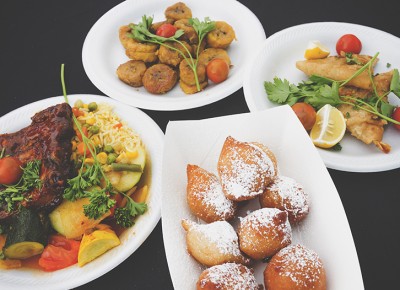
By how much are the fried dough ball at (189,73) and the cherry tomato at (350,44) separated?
3.44ft

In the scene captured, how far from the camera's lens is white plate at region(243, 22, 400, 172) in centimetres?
234

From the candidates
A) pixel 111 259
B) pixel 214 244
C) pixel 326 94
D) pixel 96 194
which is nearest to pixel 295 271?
pixel 214 244

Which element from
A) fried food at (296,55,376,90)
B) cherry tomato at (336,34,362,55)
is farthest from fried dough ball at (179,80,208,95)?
cherry tomato at (336,34,362,55)

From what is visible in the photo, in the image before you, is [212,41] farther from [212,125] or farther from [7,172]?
[7,172]

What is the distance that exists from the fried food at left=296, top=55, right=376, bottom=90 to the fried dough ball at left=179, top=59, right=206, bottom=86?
71cm

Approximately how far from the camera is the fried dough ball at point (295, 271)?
135 cm

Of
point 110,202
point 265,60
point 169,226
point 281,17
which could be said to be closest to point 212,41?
point 265,60

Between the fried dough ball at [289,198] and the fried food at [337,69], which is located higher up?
the fried food at [337,69]

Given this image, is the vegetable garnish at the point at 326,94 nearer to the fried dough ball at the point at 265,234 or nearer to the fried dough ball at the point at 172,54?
the fried dough ball at the point at 172,54

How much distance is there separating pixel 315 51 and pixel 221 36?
77 centimetres

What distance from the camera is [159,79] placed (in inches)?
110

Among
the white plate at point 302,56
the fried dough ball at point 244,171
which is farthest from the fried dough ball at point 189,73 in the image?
the fried dough ball at point 244,171

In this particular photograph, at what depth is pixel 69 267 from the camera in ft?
6.36

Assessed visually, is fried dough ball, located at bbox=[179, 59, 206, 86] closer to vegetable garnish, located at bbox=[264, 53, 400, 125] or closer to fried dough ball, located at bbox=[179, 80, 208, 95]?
fried dough ball, located at bbox=[179, 80, 208, 95]
